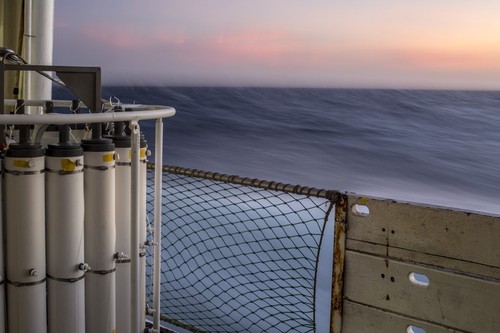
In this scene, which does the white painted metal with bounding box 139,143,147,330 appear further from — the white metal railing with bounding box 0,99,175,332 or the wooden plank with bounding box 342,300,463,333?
the wooden plank with bounding box 342,300,463,333

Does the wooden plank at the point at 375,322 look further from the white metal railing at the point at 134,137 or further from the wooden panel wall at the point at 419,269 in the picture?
the white metal railing at the point at 134,137

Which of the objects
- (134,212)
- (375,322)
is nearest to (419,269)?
(375,322)

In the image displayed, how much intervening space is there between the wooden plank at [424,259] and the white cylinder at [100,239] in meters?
0.77

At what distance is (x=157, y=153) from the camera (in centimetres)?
193

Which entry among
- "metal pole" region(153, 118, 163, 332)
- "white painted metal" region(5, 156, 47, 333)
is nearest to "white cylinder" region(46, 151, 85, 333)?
"white painted metal" region(5, 156, 47, 333)

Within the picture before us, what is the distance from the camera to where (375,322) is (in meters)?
1.85

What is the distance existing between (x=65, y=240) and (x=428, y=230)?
1.05m

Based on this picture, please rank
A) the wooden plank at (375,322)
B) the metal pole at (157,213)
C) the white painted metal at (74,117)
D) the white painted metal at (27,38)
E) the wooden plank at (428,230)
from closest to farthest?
1. the white painted metal at (74,117)
2. the wooden plank at (428,230)
3. the wooden plank at (375,322)
4. the metal pole at (157,213)
5. the white painted metal at (27,38)

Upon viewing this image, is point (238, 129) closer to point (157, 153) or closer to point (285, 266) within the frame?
point (285, 266)

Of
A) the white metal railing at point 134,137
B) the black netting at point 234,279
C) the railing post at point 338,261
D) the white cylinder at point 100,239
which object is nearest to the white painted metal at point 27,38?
the black netting at point 234,279

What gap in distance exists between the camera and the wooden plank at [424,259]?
1.66m

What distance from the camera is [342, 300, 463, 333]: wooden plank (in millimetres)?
1775

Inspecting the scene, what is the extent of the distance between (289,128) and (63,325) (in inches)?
553

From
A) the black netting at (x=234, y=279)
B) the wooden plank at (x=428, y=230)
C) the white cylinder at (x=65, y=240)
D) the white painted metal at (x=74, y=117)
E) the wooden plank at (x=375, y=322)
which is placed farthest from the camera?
the black netting at (x=234, y=279)
